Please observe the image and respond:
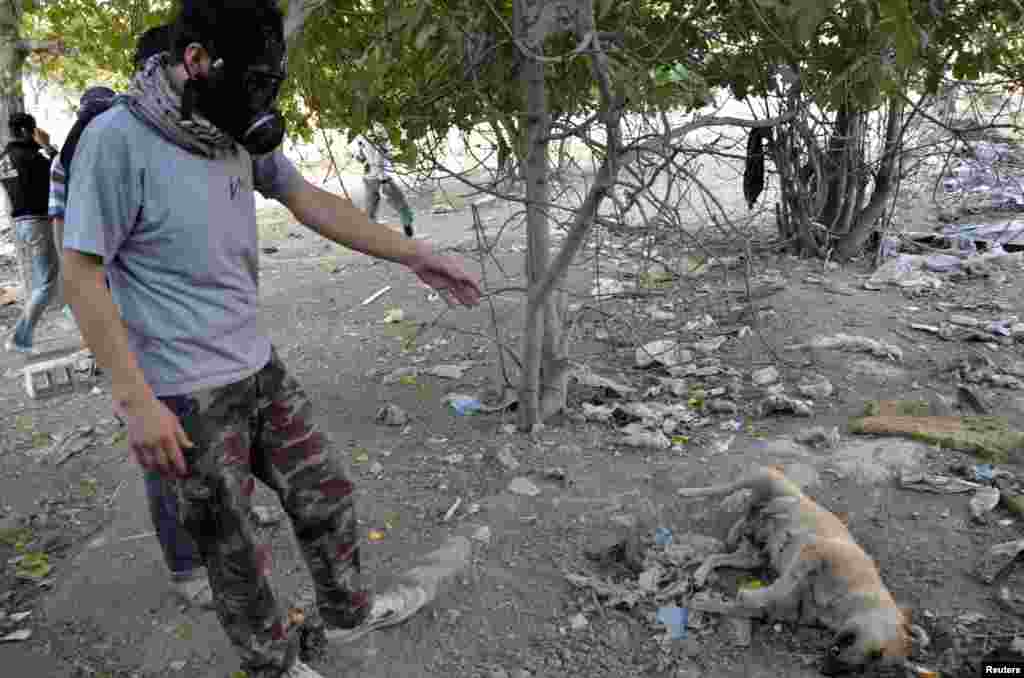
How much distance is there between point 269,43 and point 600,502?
207cm

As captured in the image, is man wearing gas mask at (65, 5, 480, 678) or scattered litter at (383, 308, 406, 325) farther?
scattered litter at (383, 308, 406, 325)

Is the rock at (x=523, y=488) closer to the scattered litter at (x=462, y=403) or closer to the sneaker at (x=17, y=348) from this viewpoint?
the scattered litter at (x=462, y=403)

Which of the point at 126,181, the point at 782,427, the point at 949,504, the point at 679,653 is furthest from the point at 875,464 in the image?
the point at 126,181

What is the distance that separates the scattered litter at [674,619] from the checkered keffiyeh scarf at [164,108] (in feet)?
6.17

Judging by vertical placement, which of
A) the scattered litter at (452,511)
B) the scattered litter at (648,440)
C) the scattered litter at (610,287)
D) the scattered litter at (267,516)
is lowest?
the scattered litter at (267,516)

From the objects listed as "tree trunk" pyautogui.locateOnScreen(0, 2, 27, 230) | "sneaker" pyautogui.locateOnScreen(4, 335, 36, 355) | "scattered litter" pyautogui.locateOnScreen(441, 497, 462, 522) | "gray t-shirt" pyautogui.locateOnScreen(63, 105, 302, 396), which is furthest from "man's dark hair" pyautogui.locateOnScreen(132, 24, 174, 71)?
"tree trunk" pyautogui.locateOnScreen(0, 2, 27, 230)

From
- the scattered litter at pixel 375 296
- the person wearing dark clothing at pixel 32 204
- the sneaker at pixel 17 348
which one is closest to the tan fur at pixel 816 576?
the scattered litter at pixel 375 296

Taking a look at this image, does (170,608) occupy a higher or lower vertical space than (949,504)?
lower

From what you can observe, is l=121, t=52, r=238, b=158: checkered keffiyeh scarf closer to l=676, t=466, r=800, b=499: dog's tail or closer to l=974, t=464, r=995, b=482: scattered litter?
l=676, t=466, r=800, b=499: dog's tail

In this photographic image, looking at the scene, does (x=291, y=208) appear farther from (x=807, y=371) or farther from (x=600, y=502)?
(x=807, y=371)

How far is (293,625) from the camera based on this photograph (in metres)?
2.27

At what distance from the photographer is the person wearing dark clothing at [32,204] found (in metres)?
5.11

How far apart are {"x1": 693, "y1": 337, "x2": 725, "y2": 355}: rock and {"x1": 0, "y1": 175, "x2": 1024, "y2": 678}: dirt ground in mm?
36

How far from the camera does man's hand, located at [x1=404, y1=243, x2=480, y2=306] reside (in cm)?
207
